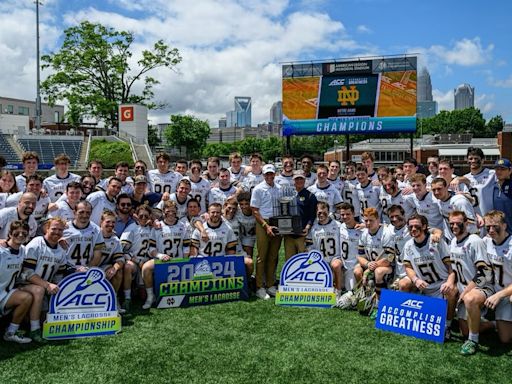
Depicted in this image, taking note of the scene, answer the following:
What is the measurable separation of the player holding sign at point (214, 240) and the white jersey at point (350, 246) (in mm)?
1561

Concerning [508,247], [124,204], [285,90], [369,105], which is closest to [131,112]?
[285,90]

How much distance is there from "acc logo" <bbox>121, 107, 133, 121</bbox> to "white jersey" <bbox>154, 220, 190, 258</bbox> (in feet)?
130

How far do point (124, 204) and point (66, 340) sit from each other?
6.77ft

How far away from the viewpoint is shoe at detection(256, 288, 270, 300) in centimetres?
645

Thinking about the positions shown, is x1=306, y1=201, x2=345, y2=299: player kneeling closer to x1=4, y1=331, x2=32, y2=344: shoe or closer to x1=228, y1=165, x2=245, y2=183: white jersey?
x1=228, y1=165, x2=245, y2=183: white jersey

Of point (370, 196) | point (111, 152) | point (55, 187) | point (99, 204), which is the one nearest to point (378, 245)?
point (370, 196)

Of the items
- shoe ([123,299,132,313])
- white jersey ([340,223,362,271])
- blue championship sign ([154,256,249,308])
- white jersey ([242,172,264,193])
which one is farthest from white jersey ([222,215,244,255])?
shoe ([123,299,132,313])

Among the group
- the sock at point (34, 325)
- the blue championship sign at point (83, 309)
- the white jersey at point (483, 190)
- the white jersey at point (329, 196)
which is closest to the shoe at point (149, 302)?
the blue championship sign at point (83, 309)

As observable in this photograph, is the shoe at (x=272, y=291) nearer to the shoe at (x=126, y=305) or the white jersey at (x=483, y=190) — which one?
the shoe at (x=126, y=305)

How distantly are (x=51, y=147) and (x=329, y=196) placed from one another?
44.4m

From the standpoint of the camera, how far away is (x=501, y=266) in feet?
15.1

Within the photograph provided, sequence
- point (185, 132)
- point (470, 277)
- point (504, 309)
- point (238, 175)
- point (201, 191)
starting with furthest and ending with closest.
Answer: point (185, 132) < point (238, 175) < point (201, 191) < point (470, 277) < point (504, 309)

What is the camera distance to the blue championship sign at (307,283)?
6.05 metres

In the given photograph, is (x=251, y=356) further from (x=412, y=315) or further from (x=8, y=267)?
(x=8, y=267)
